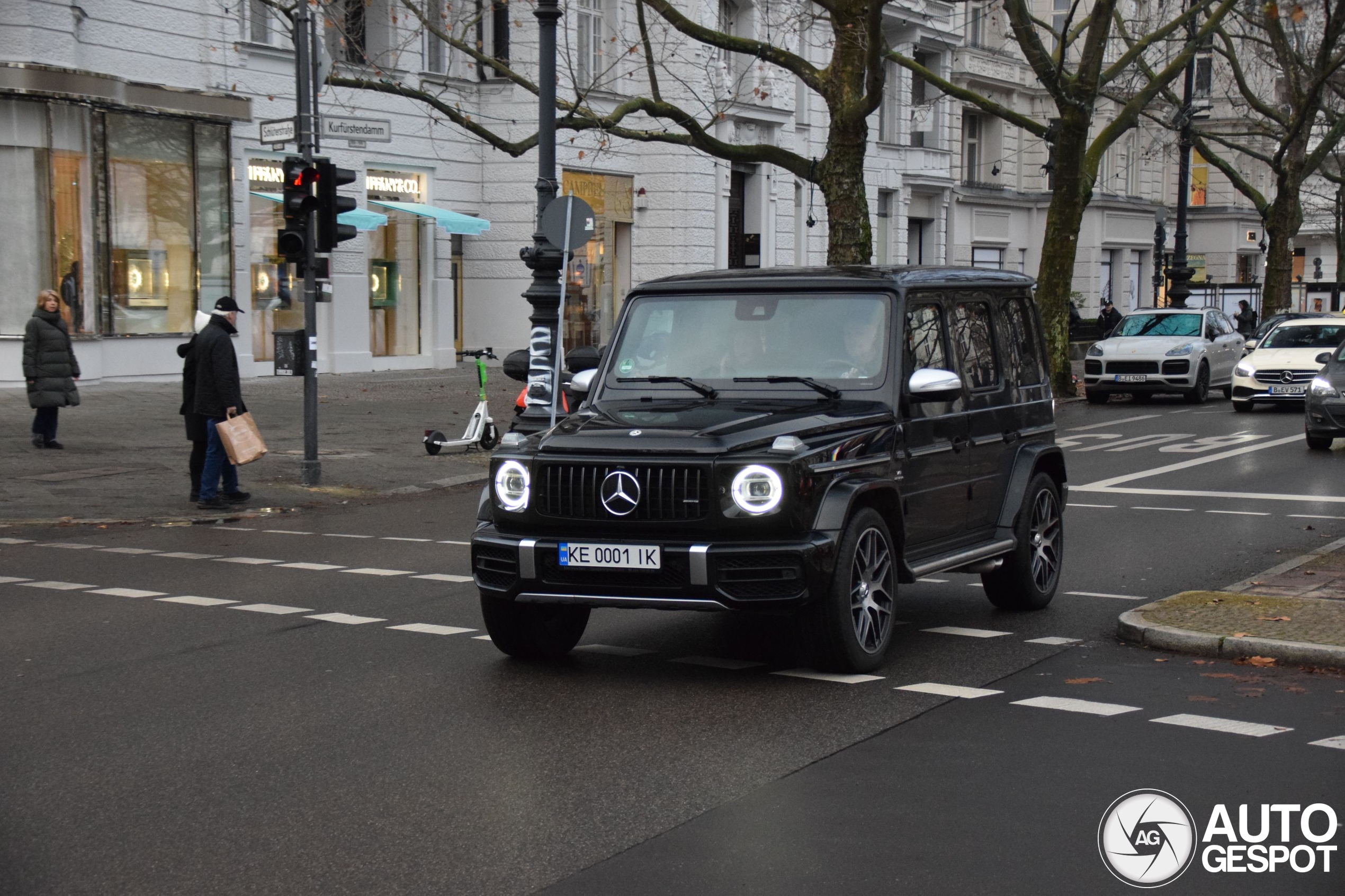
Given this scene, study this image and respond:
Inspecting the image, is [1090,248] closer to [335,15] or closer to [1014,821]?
[335,15]

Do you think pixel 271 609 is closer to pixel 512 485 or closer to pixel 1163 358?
pixel 512 485

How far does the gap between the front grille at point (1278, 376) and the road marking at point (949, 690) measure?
2012cm

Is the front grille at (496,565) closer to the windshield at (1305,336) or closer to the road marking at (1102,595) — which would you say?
the road marking at (1102,595)

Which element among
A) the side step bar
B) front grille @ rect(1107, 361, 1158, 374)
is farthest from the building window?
the side step bar

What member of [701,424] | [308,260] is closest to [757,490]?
[701,424]

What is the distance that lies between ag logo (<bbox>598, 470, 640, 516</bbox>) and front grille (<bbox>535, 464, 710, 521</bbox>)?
0.01 m

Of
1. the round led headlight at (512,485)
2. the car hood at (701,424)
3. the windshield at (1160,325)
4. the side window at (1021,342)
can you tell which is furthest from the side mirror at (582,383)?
the windshield at (1160,325)

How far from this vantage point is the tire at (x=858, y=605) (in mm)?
7314

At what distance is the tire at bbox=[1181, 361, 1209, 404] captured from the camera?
28.9 m

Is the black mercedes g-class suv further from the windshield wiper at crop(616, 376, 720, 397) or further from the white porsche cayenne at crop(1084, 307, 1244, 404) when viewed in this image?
the white porsche cayenne at crop(1084, 307, 1244, 404)

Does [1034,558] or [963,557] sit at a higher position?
[963,557]

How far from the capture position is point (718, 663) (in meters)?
8.00

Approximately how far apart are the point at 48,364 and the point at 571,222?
20.7ft

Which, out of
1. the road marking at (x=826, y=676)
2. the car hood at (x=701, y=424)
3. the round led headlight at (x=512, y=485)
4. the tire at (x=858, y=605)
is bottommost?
the road marking at (x=826, y=676)
